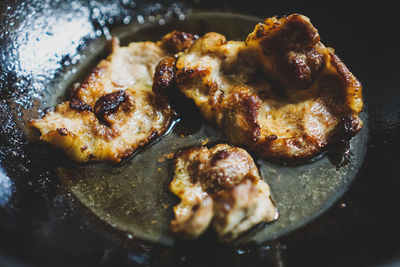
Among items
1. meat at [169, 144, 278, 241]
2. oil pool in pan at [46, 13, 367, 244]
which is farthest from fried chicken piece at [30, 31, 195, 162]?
meat at [169, 144, 278, 241]

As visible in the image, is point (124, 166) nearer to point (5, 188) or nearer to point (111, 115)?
point (111, 115)

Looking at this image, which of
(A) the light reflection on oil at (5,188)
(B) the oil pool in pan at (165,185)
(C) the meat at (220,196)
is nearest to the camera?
(C) the meat at (220,196)

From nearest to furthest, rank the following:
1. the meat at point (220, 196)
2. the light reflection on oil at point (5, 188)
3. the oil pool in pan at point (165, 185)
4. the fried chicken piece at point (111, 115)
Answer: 1. the meat at point (220, 196)
2. the light reflection on oil at point (5, 188)
3. the oil pool in pan at point (165, 185)
4. the fried chicken piece at point (111, 115)

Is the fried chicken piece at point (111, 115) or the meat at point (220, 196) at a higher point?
the fried chicken piece at point (111, 115)

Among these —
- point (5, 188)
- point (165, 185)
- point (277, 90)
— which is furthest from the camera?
point (277, 90)

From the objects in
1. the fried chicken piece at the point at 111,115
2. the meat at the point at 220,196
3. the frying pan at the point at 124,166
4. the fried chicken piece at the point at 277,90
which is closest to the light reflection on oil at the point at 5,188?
the frying pan at the point at 124,166

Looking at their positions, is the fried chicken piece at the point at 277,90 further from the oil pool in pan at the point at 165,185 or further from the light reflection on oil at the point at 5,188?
the light reflection on oil at the point at 5,188

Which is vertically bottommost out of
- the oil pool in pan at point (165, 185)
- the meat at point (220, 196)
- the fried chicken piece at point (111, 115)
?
the oil pool in pan at point (165, 185)

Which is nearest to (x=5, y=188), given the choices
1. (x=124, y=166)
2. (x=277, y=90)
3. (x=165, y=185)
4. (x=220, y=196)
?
(x=124, y=166)
